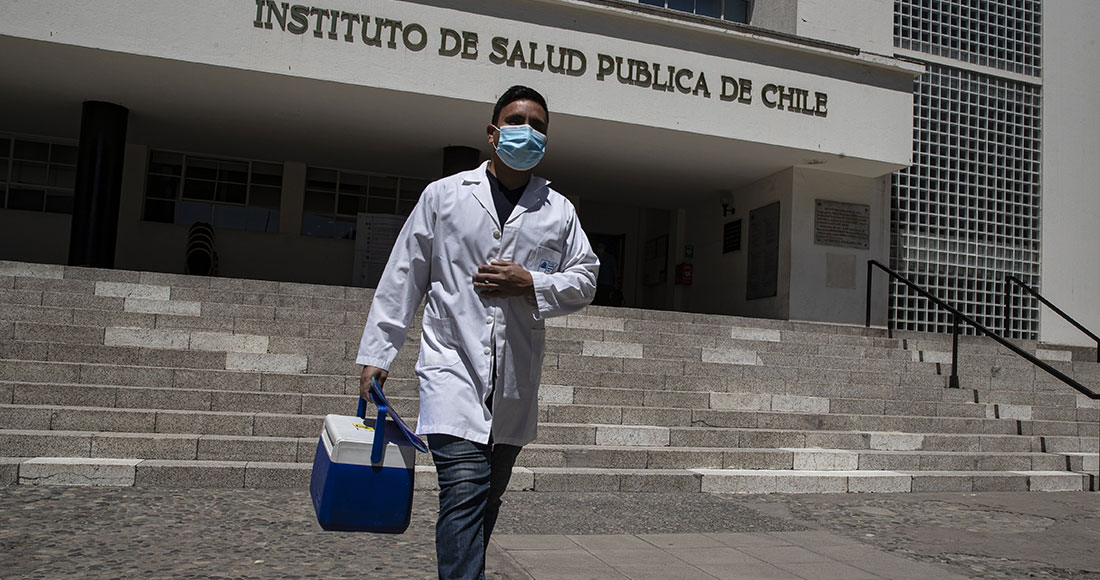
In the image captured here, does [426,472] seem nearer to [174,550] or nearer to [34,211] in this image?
[174,550]

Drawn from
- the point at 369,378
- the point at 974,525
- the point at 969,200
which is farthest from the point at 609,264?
the point at 369,378

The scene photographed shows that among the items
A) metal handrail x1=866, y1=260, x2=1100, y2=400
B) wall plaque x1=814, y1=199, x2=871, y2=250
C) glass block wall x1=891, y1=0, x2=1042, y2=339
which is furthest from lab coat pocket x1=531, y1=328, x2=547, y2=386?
glass block wall x1=891, y1=0, x2=1042, y2=339

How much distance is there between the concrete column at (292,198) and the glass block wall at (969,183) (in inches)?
392

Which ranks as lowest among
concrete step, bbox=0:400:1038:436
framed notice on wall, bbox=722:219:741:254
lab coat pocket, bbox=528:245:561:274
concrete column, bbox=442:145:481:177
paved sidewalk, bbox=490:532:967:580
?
paved sidewalk, bbox=490:532:967:580

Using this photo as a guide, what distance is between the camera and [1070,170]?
50.5 ft

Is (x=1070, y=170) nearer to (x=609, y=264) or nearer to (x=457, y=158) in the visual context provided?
(x=609, y=264)

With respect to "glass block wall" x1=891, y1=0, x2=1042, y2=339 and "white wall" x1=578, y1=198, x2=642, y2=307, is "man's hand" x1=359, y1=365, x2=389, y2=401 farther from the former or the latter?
"white wall" x1=578, y1=198, x2=642, y2=307

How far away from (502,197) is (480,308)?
16.0 inches

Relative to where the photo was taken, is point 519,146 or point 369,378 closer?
point 369,378

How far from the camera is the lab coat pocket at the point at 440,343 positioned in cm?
261

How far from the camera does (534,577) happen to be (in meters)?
4.02

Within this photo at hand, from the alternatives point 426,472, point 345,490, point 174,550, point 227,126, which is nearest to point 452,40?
point 227,126

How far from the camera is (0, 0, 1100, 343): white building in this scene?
10.9 meters

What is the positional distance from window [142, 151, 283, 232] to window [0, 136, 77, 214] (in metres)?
1.23
